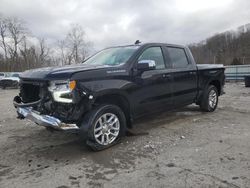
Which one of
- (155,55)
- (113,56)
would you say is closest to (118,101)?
(113,56)

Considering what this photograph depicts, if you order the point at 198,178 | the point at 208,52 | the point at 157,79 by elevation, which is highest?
the point at 208,52

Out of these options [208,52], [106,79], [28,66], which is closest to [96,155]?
[106,79]

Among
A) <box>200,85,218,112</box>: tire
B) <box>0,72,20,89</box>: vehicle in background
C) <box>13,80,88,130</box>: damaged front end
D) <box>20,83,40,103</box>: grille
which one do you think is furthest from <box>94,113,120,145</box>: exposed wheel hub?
<box>0,72,20,89</box>: vehicle in background

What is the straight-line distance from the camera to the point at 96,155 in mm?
4363

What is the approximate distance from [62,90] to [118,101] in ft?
3.93

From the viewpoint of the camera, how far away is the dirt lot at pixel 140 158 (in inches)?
135

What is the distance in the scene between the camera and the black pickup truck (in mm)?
4168

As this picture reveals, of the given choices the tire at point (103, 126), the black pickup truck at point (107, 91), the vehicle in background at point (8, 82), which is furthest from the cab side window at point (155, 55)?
the vehicle in background at point (8, 82)

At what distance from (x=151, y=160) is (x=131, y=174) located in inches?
22.6

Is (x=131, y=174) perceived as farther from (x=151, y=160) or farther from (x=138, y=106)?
(x=138, y=106)

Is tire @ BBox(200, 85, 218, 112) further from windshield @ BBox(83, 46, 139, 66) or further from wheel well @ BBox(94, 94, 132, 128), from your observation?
wheel well @ BBox(94, 94, 132, 128)

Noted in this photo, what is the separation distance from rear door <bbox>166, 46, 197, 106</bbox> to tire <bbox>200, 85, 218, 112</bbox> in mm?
632

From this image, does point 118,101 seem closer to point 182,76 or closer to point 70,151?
point 70,151

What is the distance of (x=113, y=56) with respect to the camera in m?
5.61
